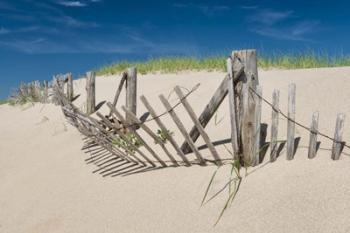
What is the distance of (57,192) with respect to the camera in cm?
565

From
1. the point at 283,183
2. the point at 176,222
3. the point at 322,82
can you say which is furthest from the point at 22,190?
the point at 322,82

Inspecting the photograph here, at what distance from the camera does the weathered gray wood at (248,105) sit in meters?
4.37

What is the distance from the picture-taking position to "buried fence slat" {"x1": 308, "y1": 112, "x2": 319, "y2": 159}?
4.09 m

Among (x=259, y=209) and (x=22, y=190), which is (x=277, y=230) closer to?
(x=259, y=209)

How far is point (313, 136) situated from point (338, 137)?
0.74ft

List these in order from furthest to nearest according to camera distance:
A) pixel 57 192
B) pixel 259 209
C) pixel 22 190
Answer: pixel 22 190
pixel 57 192
pixel 259 209

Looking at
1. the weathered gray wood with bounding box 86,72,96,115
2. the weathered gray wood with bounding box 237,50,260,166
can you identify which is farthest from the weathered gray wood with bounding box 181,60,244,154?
the weathered gray wood with bounding box 86,72,96,115

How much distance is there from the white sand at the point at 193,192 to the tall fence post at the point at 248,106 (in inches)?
8.2

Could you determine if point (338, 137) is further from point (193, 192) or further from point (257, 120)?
point (193, 192)

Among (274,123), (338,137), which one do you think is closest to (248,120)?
(274,123)

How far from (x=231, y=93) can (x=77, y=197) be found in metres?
2.28

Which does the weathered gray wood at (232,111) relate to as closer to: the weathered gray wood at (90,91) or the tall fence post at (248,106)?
the tall fence post at (248,106)

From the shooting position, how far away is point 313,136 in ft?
13.7

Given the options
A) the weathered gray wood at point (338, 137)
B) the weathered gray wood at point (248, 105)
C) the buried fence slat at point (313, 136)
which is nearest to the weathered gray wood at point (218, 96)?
the weathered gray wood at point (248, 105)
